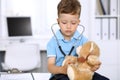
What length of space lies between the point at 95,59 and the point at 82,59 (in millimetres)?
52

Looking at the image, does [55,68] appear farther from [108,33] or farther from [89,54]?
[108,33]

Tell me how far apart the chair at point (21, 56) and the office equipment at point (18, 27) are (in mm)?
402

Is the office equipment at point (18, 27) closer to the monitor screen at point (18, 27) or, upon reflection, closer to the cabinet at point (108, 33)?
the monitor screen at point (18, 27)

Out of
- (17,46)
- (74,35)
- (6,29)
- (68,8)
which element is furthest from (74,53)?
(6,29)

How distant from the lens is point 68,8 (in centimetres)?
115

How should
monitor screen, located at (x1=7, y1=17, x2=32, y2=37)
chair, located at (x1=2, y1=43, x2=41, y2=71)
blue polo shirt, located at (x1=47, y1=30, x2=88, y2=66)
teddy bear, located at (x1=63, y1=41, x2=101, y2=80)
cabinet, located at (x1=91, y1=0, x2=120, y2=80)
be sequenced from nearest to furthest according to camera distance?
teddy bear, located at (x1=63, y1=41, x2=101, y2=80) → blue polo shirt, located at (x1=47, y1=30, x2=88, y2=66) → chair, located at (x1=2, y1=43, x2=41, y2=71) → cabinet, located at (x1=91, y1=0, x2=120, y2=80) → monitor screen, located at (x1=7, y1=17, x2=32, y2=37)

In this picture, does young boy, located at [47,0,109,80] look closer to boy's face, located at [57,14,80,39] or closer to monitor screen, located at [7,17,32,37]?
boy's face, located at [57,14,80,39]

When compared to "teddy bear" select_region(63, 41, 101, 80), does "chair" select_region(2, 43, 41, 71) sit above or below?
below

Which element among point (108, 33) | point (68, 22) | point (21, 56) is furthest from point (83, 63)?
point (108, 33)

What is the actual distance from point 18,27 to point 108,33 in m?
1.25

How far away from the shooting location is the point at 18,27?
151 inches

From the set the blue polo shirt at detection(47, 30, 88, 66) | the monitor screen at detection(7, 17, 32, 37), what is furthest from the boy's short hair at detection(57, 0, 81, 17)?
the monitor screen at detection(7, 17, 32, 37)

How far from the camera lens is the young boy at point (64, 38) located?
3.78ft

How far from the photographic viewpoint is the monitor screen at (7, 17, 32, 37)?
151 inches
